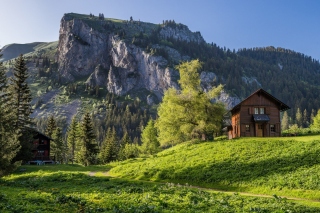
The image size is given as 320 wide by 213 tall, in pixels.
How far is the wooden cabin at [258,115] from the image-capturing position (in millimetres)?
57156

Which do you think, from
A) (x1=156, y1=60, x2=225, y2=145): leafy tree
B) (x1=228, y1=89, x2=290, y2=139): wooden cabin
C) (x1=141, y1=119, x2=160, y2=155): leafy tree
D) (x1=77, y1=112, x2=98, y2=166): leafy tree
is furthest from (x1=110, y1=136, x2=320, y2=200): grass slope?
(x1=141, y1=119, x2=160, y2=155): leafy tree

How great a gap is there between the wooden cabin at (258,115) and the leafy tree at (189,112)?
190 inches

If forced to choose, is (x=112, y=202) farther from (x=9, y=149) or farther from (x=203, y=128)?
(x=203, y=128)

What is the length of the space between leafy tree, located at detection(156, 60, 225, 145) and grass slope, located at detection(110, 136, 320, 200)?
11420 millimetres

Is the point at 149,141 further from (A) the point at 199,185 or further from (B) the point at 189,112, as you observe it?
(A) the point at 199,185

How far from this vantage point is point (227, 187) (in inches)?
1120

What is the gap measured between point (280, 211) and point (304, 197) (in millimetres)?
9635

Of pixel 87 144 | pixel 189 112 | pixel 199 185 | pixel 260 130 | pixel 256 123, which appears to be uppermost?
pixel 189 112

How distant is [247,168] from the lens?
31.7 m

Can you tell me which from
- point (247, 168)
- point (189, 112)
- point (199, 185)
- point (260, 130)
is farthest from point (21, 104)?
point (260, 130)

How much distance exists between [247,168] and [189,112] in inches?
1005

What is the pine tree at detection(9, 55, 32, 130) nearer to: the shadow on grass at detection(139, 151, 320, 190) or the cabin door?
the shadow on grass at detection(139, 151, 320, 190)

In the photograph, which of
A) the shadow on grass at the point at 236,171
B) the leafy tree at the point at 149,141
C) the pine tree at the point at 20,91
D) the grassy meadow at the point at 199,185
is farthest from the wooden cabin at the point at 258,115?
the leafy tree at the point at 149,141

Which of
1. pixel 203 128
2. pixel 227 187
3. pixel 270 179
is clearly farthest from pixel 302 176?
pixel 203 128
